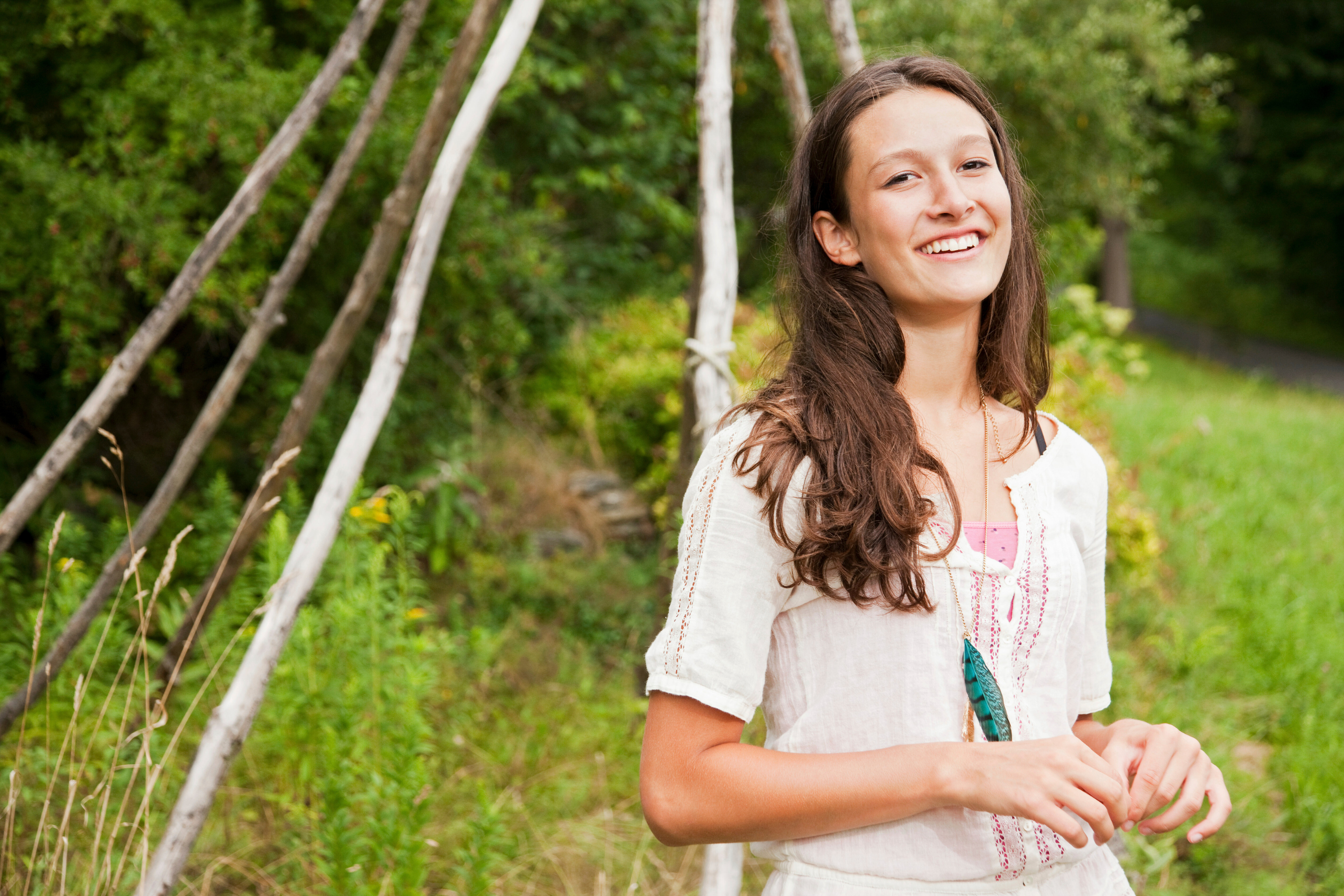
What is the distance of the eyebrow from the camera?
1227 millimetres

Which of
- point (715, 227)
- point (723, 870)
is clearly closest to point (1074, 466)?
point (723, 870)

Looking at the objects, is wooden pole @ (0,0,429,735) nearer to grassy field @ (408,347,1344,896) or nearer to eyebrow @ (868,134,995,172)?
grassy field @ (408,347,1344,896)

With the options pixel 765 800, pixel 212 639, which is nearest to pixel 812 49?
pixel 212 639

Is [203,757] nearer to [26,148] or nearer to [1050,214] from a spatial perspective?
[26,148]

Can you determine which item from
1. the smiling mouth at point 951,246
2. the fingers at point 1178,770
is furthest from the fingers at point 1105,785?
the smiling mouth at point 951,246

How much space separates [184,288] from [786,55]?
167cm

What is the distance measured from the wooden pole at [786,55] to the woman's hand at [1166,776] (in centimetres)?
201

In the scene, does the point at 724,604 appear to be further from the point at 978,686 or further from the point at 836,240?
the point at 836,240

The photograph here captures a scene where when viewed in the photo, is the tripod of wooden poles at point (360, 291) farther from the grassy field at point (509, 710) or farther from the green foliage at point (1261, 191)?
the green foliage at point (1261, 191)

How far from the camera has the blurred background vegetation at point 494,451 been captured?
2604mm

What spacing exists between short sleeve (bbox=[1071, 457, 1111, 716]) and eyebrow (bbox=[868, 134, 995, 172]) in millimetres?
453

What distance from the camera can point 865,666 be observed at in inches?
43.4

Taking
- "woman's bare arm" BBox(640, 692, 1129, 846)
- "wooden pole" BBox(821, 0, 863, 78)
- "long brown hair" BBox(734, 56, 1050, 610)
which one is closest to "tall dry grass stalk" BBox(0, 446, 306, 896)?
"woman's bare arm" BBox(640, 692, 1129, 846)

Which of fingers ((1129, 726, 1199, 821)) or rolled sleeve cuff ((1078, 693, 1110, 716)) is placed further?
rolled sleeve cuff ((1078, 693, 1110, 716))
